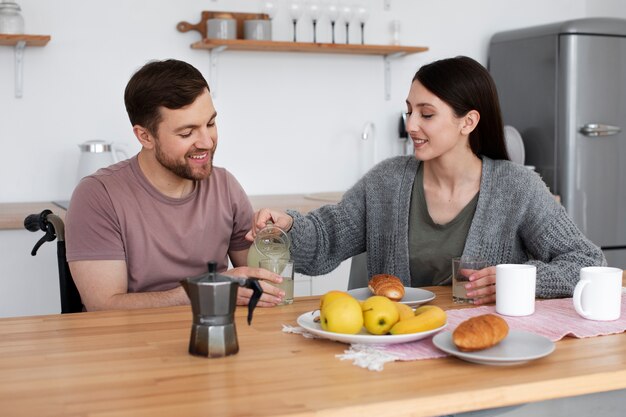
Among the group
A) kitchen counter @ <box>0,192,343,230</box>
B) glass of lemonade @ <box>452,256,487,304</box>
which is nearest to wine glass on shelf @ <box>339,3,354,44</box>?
kitchen counter @ <box>0,192,343,230</box>

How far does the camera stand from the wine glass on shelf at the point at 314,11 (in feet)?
12.4

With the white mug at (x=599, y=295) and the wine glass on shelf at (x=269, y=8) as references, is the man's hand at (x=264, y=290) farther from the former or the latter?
the wine glass on shelf at (x=269, y=8)

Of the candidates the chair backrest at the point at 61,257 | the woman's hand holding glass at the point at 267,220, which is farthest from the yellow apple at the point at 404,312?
the chair backrest at the point at 61,257

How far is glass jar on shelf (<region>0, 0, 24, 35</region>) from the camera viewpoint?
3217mm

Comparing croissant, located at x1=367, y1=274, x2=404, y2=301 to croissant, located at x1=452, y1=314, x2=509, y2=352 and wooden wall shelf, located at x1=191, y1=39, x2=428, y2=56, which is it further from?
wooden wall shelf, located at x1=191, y1=39, x2=428, y2=56

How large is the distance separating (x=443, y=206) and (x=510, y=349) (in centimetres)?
86

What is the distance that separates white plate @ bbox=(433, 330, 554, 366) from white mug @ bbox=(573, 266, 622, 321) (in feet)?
0.73

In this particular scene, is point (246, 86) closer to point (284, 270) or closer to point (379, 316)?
point (284, 270)

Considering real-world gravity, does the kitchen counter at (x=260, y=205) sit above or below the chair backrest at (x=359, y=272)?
above

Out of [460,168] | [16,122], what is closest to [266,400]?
[460,168]

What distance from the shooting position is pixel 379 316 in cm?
137

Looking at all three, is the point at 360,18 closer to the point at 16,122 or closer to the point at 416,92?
the point at 16,122

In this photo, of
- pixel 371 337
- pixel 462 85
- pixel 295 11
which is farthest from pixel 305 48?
pixel 371 337

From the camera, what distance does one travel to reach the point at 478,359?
48.8 inches
